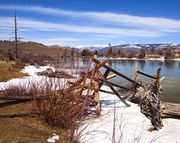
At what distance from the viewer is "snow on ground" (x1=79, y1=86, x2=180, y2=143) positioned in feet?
28.1

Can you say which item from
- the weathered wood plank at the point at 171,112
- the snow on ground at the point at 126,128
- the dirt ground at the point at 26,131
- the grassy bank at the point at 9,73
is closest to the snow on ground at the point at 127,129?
the snow on ground at the point at 126,128

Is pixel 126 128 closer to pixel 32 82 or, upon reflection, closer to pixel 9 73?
pixel 32 82

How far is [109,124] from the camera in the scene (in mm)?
10016

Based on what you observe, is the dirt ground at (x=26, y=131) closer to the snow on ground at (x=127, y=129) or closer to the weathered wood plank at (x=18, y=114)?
the weathered wood plank at (x=18, y=114)

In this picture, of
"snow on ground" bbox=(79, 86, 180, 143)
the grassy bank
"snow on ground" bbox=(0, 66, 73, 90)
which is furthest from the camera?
the grassy bank

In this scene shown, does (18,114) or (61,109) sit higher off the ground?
(61,109)

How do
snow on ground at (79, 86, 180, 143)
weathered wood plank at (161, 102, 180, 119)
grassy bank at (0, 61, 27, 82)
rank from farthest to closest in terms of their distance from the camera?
grassy bank at (0, 61, 27, 82)
weathered wood plank at (161, 102, 180, 119)
snow on ground at (79, 86, 180, 143)

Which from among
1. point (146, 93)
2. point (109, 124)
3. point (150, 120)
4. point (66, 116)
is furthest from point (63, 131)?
point (146, 93)

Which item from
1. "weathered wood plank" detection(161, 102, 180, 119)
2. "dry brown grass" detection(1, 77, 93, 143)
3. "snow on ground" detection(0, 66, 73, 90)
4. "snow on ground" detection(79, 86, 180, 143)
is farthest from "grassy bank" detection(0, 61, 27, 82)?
"dry brown grass" detection(1, 77, 93, 143)

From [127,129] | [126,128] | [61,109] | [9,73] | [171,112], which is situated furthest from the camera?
[9,73]

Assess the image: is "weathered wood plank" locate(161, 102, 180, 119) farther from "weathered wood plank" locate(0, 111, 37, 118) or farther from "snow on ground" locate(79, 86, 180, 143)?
"weathered wood plank" locate(0, 111, 37, 118)

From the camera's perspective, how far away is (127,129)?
9.80 m

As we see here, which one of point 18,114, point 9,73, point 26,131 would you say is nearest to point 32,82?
point 18,114

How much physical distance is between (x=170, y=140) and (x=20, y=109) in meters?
4.53
